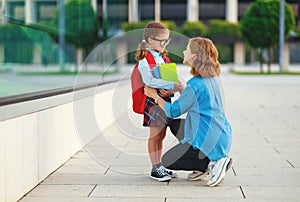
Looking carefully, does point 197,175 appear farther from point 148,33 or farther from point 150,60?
point 148,33

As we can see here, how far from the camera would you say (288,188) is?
534cm

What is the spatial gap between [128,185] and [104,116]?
4.46 m

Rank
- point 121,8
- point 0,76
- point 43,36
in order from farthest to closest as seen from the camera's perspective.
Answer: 1. point 121,8
2. point 43,36
3. point 0,76

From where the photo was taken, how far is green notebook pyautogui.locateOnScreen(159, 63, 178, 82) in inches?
213

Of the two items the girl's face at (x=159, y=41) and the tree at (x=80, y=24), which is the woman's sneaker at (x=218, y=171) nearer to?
the girl's face at (x=159, y=41)

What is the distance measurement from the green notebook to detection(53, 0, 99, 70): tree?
4.80 meters

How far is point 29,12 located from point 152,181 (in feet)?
12.3

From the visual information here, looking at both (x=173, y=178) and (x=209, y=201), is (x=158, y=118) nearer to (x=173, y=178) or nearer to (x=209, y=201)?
(x=173, y=178)

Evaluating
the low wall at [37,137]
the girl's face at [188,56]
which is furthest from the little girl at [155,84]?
the low wall at [37,137]

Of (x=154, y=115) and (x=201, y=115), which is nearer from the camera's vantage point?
(x=201, y=115)

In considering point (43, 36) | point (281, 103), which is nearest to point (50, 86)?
point (43, 36)

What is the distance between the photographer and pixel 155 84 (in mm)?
5352

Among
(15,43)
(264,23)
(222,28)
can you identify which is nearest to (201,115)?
(15,43)

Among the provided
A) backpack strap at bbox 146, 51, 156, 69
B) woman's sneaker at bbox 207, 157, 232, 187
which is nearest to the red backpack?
backpack strap at bbox 146, 51, 156, 69
